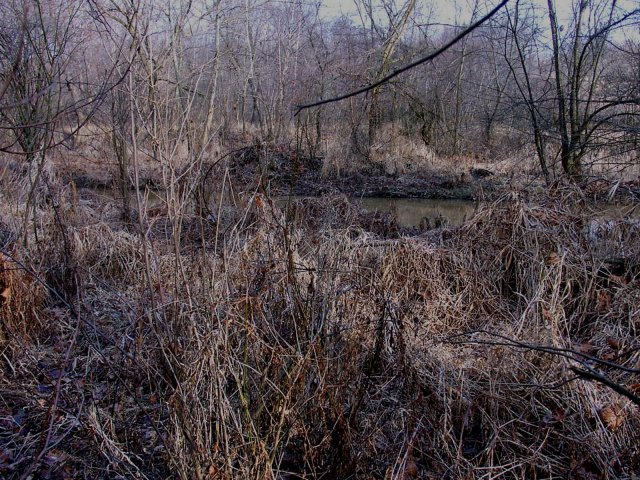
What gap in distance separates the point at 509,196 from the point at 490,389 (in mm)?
2659

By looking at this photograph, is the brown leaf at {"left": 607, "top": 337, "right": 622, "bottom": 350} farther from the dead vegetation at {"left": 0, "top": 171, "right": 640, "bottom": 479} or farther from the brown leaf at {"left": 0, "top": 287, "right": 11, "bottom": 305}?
the brown leaf at {"left": 0, "top": 287, "right": 11, "bottom": 305}

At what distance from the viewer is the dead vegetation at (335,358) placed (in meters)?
2.39

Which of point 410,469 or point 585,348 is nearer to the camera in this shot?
point 410,469

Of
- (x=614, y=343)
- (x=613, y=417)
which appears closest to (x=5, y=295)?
(x=613, y=417)

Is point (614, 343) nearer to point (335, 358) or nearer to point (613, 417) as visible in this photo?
point (613, 417)

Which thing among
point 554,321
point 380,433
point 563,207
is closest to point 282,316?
point 380,433

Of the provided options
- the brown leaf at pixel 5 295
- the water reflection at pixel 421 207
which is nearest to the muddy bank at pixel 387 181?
the water reflection at pixel 421 207

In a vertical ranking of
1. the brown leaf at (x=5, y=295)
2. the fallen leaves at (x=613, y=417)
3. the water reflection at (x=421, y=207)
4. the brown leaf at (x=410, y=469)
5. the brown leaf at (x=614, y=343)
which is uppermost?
the brown leaf at (x=5, y=295)

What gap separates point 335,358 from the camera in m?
2.66

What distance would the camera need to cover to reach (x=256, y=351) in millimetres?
2564

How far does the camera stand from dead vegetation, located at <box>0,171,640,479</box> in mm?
2395

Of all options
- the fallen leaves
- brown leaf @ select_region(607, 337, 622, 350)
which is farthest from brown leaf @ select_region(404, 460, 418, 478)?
brown leaf @ select_region(607, 337, 622, 350)

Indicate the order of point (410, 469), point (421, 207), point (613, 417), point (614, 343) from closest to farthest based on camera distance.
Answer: point (410, 469), point (613, 417), point (614, 343), point (421, 207)

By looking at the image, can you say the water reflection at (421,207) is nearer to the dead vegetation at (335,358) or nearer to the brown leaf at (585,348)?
the dead vegetation at (335,358)
